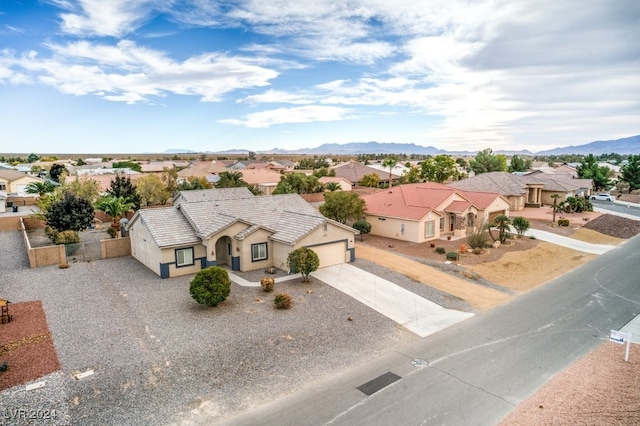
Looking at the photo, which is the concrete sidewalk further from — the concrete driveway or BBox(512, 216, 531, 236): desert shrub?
the concrete driveway

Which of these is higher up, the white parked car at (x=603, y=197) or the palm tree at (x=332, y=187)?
the palm tree at (x=332, y=187)

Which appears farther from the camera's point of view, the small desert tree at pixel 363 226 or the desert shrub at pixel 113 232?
the small desert tree at pixel 363 226

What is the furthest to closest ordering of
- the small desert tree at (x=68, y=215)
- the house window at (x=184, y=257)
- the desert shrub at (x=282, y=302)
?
the small desert tree at (x=68, y=215)
the house window at (x=184, y=257)
the desert shrub at (x=282, y=302)

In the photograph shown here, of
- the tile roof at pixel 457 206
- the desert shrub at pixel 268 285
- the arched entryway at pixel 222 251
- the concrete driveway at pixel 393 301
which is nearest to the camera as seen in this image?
the concrete driveway at pixel 393 301

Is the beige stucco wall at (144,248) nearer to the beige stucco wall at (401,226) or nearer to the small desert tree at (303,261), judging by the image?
the small desert tree at (303,261)

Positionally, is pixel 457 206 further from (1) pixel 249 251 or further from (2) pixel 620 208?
(2) pixel 620 208

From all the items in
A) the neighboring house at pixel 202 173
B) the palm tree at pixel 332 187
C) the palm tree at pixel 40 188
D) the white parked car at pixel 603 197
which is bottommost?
the white parked car at pixel 603 197

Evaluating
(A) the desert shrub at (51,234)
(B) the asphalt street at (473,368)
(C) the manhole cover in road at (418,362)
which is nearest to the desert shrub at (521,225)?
(B) the asphalt street at (473,368)
